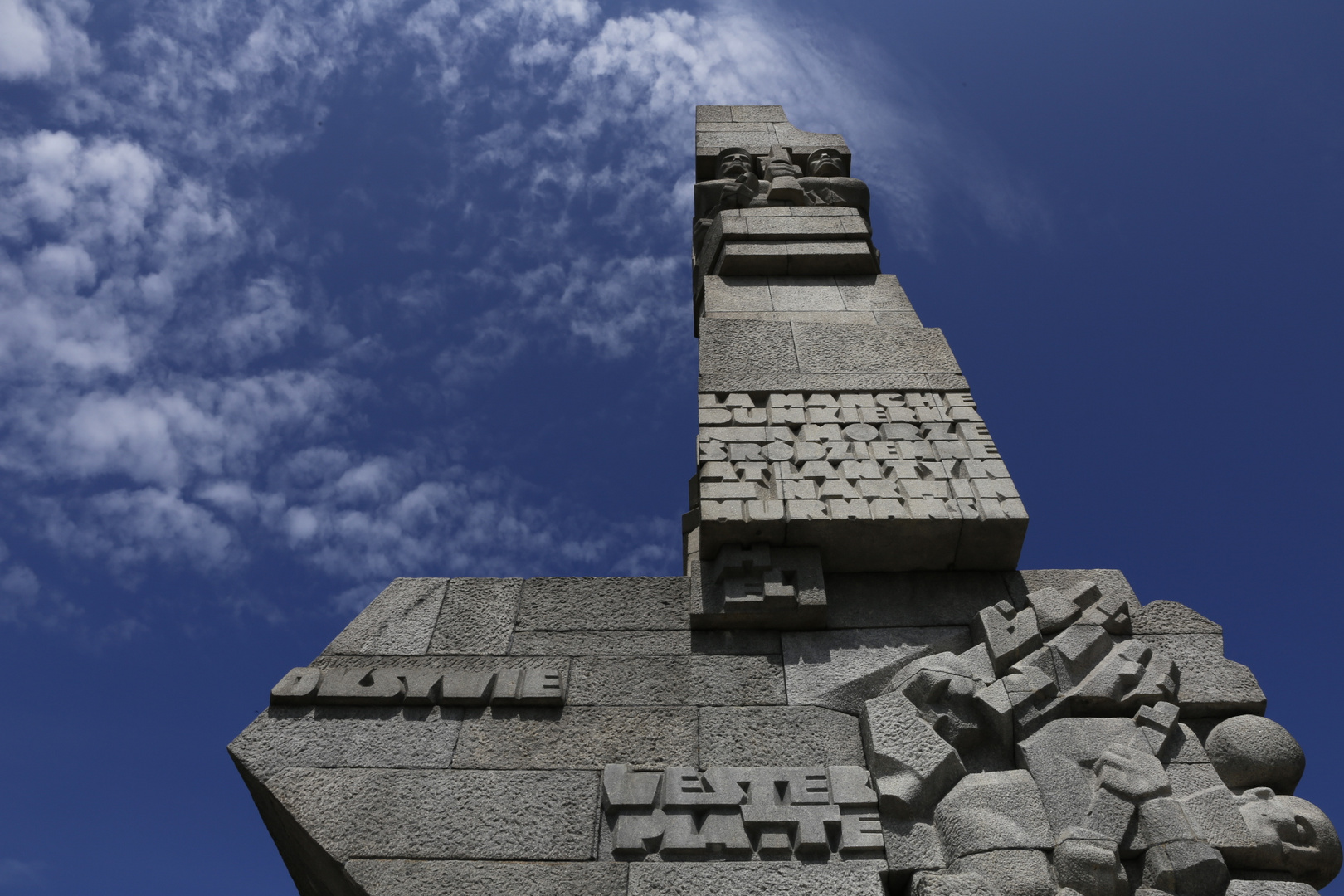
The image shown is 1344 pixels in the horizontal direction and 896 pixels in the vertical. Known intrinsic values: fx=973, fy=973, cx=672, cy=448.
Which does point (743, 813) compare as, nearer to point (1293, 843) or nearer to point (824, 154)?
point (1293, 843)

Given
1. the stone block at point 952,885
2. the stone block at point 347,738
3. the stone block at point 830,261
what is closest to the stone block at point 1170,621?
the stone block at point 952,885

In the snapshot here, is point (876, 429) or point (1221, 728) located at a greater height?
point (876, 429)

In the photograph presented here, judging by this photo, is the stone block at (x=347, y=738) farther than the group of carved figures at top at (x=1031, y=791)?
Yes

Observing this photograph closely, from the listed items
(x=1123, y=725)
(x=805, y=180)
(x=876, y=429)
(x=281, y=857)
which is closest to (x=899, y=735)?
(x=1123, y=725)

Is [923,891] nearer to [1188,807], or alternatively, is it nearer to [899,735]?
[899,735]

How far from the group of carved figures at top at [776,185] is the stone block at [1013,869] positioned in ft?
20.5

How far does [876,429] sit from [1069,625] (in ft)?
5.00

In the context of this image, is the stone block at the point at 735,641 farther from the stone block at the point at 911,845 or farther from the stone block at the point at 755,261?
the stone block at the point at 755,261

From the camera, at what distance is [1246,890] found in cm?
367

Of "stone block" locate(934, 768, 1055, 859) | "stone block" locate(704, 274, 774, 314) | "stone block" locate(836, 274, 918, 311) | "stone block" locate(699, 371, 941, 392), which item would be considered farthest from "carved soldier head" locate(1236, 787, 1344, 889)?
"stone block" locate(704, 274, 774, 314)

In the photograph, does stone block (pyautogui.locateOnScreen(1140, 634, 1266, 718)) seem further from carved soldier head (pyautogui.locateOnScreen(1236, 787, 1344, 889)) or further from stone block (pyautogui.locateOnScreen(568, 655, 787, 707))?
stone block (pyautogui.locateOnScreen(568, 655, 787, 707))

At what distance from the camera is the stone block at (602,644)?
4.79 metres

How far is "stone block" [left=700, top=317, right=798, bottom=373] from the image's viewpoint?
20.3ft

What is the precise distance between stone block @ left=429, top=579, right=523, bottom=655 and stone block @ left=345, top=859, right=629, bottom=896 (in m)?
1.14
